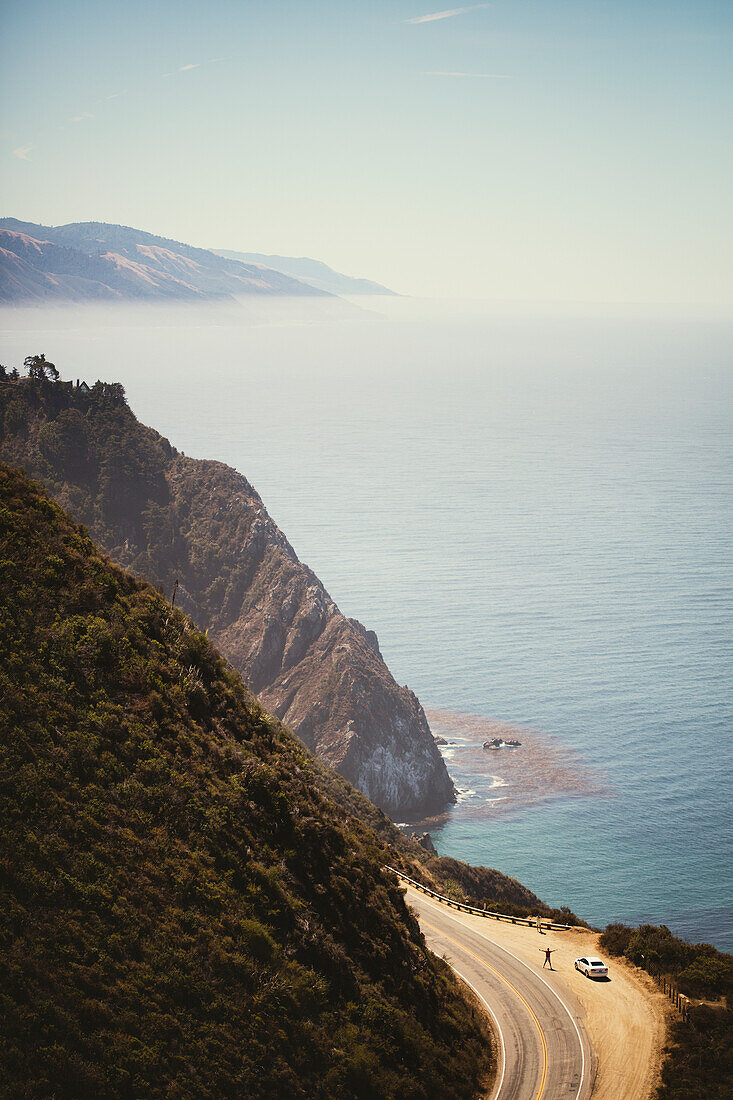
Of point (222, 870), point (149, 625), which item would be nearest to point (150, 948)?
point (222, 870)

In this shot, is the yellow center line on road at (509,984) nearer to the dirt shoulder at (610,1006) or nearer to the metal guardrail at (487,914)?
the dirt shoulder at (610,1006)

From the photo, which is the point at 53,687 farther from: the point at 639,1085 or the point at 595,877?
the point at 595,877

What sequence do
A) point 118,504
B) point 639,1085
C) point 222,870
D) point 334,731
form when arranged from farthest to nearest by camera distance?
point 118,504 < point 334,731 < point 639,1085 < point 222,870

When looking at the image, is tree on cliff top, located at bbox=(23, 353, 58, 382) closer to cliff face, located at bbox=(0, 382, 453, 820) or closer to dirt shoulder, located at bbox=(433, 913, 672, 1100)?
cliff face, located at bbox=(0, 382, 453, 820)

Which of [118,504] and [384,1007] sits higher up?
[118,504]

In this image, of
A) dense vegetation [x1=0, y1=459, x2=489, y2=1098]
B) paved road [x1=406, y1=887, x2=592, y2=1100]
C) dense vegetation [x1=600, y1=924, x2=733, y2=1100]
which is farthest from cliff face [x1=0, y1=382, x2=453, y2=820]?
dense vegetation [x1=0, y1=459, x2=489, y2=1098]

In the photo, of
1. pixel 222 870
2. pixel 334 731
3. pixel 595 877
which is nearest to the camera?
pixel 222 870

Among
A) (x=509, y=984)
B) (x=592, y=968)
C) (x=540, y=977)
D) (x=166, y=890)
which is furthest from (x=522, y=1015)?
(x=166, y=890)

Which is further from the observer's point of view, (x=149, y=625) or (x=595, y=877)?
(x=595, y=877)
